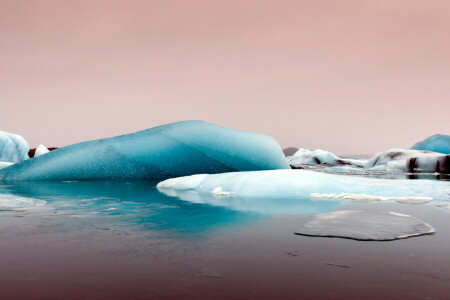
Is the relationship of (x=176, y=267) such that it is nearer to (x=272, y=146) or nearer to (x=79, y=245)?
(x=79, y=245)

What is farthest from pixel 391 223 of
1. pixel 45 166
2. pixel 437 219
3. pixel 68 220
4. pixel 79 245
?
pixel 45 166

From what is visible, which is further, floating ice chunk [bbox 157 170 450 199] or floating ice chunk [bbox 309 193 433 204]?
floating ice chunk [bbox 157 170 450 199]

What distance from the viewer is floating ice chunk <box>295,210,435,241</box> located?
2.76 metres

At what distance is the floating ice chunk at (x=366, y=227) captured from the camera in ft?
9.07

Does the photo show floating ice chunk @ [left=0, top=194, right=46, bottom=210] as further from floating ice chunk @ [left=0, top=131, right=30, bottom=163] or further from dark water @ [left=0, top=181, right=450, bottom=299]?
floating ice chunk @ [left=0, top=131, right=30, bottom=163]

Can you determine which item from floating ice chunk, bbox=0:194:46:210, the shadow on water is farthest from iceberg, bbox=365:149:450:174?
floating ice chunk, bbox=0:194:46:210

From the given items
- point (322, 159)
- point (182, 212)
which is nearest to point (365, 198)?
point (182, 212)

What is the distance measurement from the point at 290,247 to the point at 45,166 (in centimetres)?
1053

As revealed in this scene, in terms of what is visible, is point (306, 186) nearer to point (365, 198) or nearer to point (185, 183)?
point (365, 198)

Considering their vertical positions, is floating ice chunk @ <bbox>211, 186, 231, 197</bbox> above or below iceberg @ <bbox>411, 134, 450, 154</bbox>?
below

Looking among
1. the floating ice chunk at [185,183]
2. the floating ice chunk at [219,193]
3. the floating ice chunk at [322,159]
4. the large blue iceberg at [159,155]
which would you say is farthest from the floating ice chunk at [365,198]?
the floating ice chunk at [322,159]

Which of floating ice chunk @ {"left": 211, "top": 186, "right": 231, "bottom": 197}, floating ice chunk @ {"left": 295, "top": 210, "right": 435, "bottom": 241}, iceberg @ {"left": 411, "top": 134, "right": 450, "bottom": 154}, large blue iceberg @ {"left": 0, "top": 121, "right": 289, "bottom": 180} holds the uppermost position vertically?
iceberg @ {"left": 411, "top": 134, "right": 450, "bottom": 154}

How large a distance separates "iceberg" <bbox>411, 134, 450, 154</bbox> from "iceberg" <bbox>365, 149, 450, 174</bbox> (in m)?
6.45

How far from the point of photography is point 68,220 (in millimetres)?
3588
